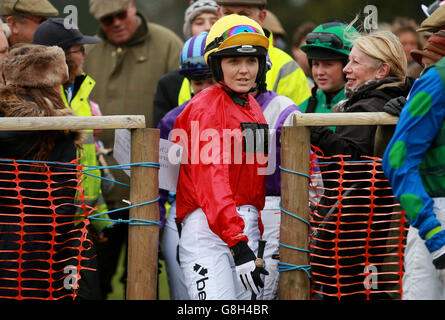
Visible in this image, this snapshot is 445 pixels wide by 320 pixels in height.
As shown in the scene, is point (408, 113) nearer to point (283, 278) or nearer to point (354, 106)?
point (354, 106)

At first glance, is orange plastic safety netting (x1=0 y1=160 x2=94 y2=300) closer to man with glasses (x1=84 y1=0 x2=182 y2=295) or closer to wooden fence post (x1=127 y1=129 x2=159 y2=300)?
wooden fence post (x1=127 y1=129 x2=159 y2=300)

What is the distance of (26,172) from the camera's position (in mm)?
4488

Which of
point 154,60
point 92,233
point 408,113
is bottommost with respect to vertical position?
point 92,233

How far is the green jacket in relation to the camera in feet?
22.9

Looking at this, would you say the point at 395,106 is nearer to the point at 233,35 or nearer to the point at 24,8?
the point at 233,35

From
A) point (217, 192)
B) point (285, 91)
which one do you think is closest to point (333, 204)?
point (217, 192)

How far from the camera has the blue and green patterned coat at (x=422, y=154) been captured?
143 inches

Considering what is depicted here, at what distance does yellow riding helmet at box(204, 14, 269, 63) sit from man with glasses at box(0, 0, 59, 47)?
245 cm

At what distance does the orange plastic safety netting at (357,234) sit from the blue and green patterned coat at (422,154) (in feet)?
2.28

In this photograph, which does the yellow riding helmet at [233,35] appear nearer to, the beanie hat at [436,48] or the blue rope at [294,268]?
the beanie hat at [436,48]

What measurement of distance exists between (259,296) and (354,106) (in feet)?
4.19

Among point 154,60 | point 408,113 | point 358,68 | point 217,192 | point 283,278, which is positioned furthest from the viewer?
point 154,60

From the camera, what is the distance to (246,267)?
405 cm

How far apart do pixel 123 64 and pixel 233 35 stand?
2896 mm
